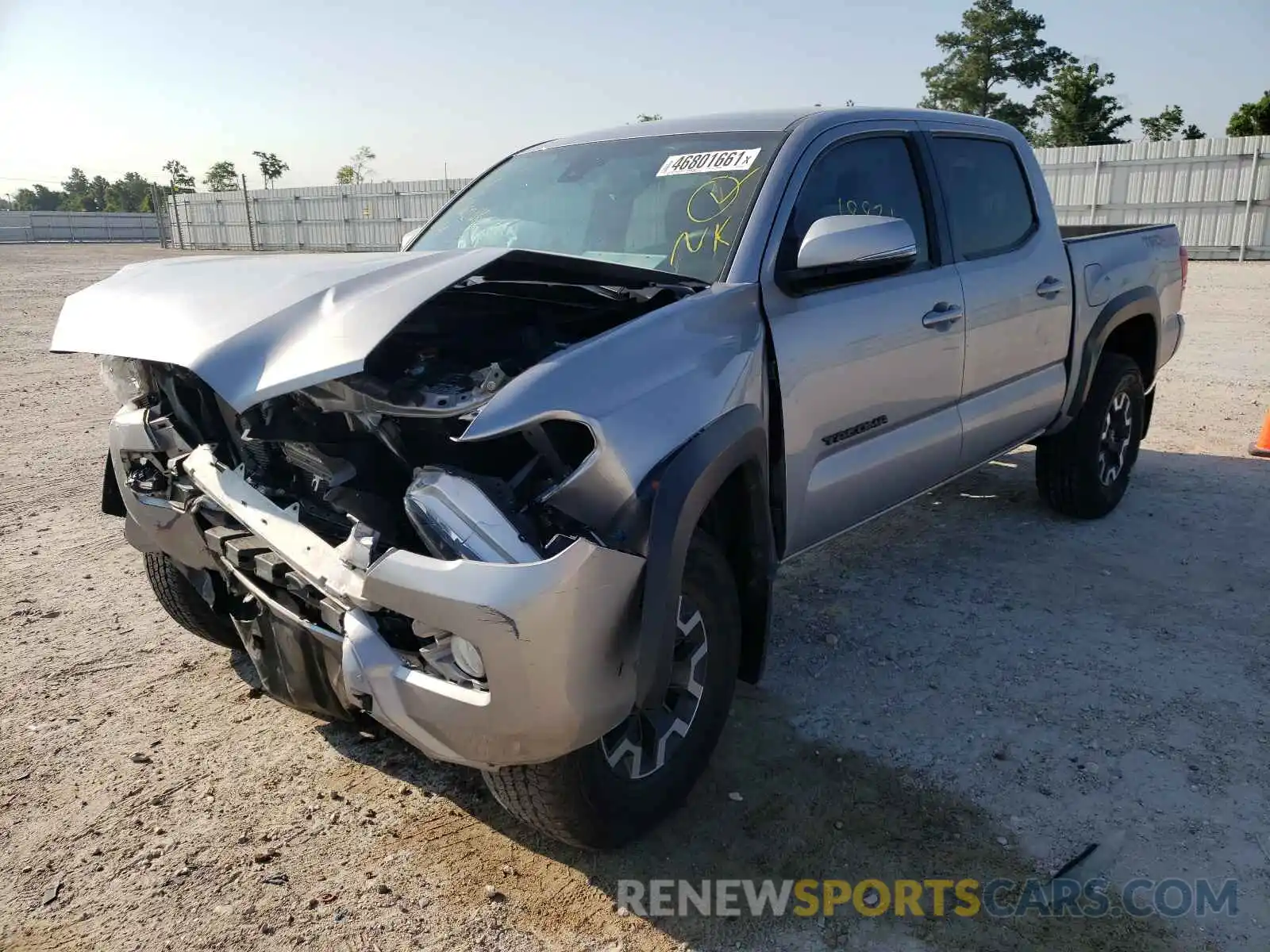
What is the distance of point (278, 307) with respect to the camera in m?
2.37

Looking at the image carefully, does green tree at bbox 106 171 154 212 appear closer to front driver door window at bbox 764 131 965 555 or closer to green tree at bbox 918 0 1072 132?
green tree at bbox 918 0 1072 132

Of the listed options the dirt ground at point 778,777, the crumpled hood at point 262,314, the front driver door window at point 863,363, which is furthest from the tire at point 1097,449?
the crumpled hood at point 262,314

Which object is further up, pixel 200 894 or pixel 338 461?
pixel 338 461

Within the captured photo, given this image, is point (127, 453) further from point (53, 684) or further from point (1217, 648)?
point (1217, 648)

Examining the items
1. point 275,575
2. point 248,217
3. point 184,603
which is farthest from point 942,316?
point 248,217

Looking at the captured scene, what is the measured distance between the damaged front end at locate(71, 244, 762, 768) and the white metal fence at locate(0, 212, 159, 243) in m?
59.8

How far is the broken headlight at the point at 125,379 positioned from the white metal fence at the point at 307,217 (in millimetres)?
28462

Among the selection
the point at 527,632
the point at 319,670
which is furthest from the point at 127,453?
the point at 527,632

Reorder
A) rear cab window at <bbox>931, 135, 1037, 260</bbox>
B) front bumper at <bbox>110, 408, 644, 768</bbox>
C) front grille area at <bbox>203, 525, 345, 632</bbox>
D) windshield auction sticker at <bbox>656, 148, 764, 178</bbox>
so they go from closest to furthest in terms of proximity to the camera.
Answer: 1. front bumper at <bbox>110, 408, 644, 768</bbox>
2. front grille area at <bbox>203, 525, 345, 632</bbox>
3. windshield auction sticker at <bbox>656, 148, 764, 178</bbox>
4. rear cab window at <bbox>931, 135, 1037, 260</bbox>

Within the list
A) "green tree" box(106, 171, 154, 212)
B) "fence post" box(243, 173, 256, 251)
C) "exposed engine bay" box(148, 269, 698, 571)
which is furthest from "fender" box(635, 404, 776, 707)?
"green tree" box(106, 171, 154, 212)

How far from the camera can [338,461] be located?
2562 millimetres

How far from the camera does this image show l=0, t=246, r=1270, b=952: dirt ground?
2438 mm

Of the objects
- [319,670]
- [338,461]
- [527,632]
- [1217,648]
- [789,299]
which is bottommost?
[1217,648]

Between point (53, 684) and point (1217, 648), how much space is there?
4503 mm
